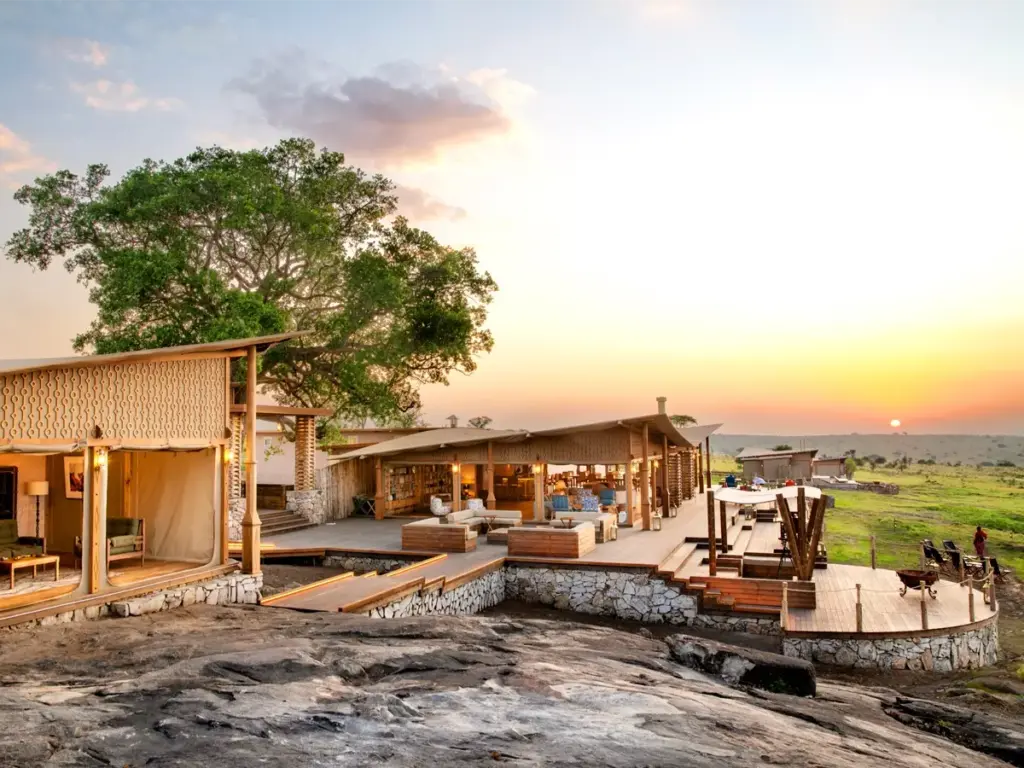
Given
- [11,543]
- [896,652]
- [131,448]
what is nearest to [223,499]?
[131,448]

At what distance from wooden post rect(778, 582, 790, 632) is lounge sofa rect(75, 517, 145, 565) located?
10532 millimetres

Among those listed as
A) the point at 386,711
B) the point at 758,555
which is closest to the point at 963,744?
the point at 386,711

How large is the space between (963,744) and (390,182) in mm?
23203

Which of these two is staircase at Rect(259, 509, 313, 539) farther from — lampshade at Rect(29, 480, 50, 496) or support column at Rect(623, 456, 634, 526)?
support column at Rect(623, 456, 634, 526)

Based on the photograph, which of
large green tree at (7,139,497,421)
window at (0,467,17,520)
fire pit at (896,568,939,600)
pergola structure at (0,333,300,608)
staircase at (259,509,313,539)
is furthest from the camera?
large green tree at (7,139,497,421)

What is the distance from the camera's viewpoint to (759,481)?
1252 inches

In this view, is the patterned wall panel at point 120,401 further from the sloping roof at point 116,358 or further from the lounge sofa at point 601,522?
the lounge sofa at point 601,522

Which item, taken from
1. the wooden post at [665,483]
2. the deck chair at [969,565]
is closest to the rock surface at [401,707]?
the deck chair at [969,565]

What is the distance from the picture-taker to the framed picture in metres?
11.4

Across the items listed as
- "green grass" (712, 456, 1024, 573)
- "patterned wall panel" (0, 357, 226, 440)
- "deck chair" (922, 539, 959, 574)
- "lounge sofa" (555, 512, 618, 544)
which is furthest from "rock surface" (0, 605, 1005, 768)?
"green grass" (712, 456, 1024, 573)

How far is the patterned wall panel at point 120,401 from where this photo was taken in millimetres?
7729

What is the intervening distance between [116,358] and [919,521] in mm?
31675

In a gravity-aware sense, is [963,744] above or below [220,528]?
below

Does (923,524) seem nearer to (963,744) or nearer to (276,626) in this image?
(963,744)
